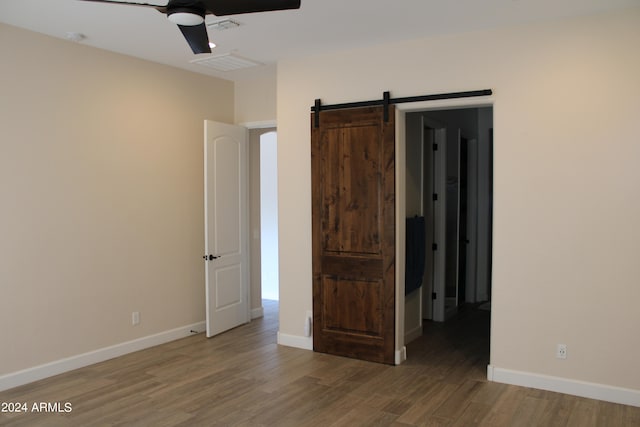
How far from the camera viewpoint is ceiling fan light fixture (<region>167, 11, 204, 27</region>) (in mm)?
2398

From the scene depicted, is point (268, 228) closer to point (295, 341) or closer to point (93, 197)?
point (295, 341)

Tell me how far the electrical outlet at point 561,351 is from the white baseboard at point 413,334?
5.16ft

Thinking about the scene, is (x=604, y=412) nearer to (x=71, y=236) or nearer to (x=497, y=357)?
(x=497, y=357)

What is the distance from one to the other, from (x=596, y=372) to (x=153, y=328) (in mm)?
4022

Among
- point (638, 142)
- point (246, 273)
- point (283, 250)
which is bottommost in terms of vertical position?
point (246, 273)

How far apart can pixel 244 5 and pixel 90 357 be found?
11.7ft

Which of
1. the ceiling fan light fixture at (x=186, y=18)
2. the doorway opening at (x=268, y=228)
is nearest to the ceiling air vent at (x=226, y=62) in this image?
the doorway opening at (x=268, y=228)

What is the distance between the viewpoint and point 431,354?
4750mm

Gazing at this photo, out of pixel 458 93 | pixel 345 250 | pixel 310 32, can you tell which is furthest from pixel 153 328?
pixel 458 93

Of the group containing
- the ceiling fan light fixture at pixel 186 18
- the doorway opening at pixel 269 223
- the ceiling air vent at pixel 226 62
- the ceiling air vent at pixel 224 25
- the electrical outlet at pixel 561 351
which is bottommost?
the electrical outlet at pixel 561 351

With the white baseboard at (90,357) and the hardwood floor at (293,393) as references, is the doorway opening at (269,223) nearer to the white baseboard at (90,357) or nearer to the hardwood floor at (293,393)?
the white baseboard at (90,357)

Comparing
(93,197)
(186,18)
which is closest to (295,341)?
(93,197)

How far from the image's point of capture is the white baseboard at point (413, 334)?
5102 mm

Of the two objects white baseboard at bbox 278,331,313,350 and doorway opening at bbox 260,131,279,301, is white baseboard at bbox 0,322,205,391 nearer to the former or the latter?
white baseboard at bbox 278,331,313,350
